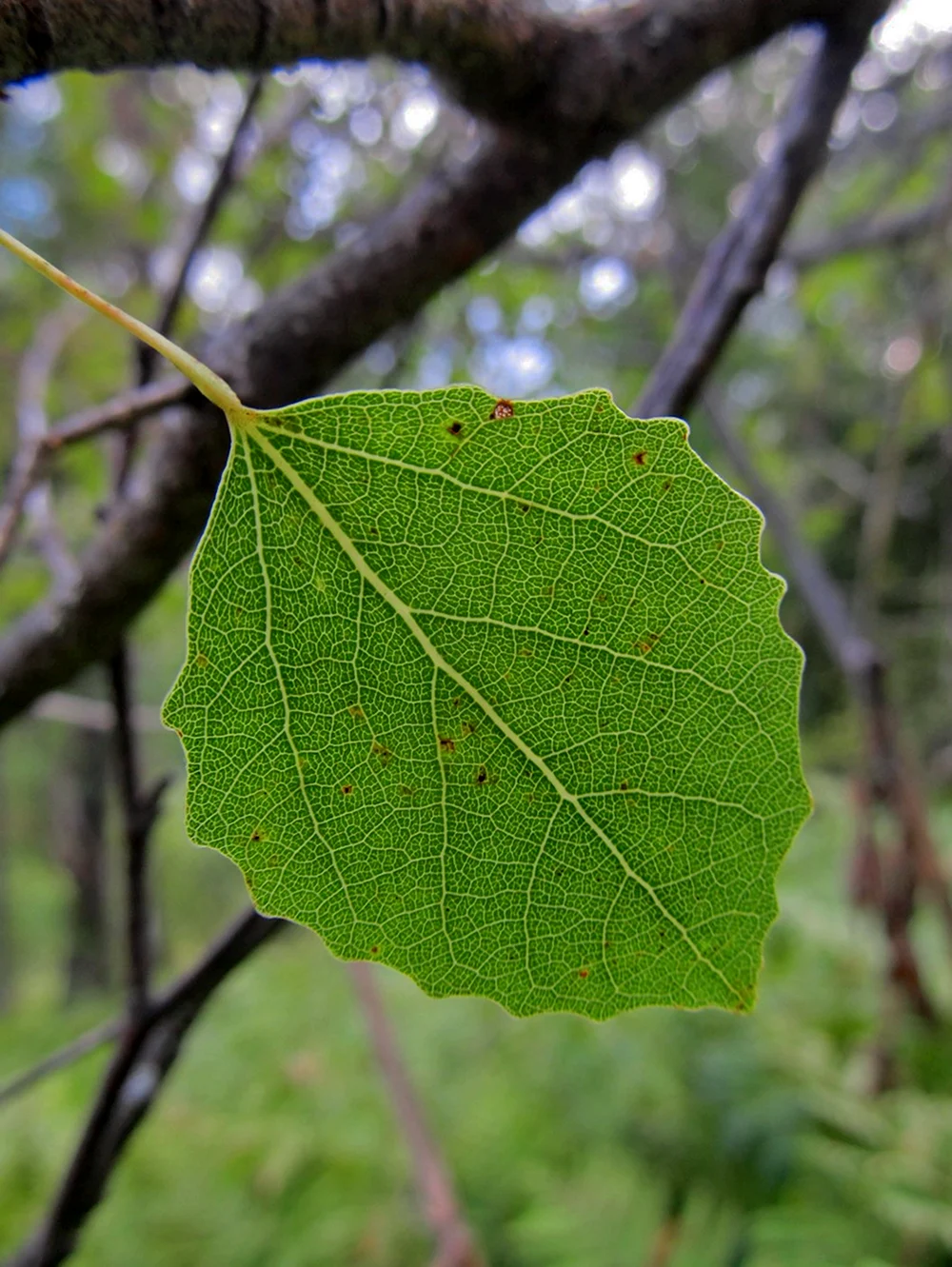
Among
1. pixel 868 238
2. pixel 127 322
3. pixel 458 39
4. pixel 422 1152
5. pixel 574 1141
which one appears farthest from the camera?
pixel 574 1141

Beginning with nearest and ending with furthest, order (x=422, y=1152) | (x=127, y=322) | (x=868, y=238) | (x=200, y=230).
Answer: (x=127, y=322) → (x=200, y=230) → (x=422, y=1152) → (x=868, y=238)

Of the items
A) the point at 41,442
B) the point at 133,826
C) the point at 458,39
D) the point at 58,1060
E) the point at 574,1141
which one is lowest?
the point at 574,1141

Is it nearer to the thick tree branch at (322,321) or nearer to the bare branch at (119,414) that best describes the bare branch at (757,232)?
the thick tree branch at (322,321)

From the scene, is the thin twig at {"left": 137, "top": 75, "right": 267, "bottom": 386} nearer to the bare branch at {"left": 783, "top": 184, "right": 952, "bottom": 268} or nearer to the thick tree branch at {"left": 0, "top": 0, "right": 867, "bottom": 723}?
the thick tree branch at {"left": 0, "top": 0, "right": 867, "bottom": 723}

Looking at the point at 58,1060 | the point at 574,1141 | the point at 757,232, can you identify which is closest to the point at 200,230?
the point at 757,232

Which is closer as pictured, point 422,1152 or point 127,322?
point 127,322

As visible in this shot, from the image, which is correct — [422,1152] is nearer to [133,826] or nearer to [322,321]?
[133,826]

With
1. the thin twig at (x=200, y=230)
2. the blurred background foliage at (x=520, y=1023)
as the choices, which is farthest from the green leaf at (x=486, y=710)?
the blurred background foliage at (x=520, y=1023)

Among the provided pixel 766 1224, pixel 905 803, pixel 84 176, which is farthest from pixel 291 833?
pixel 84 176
